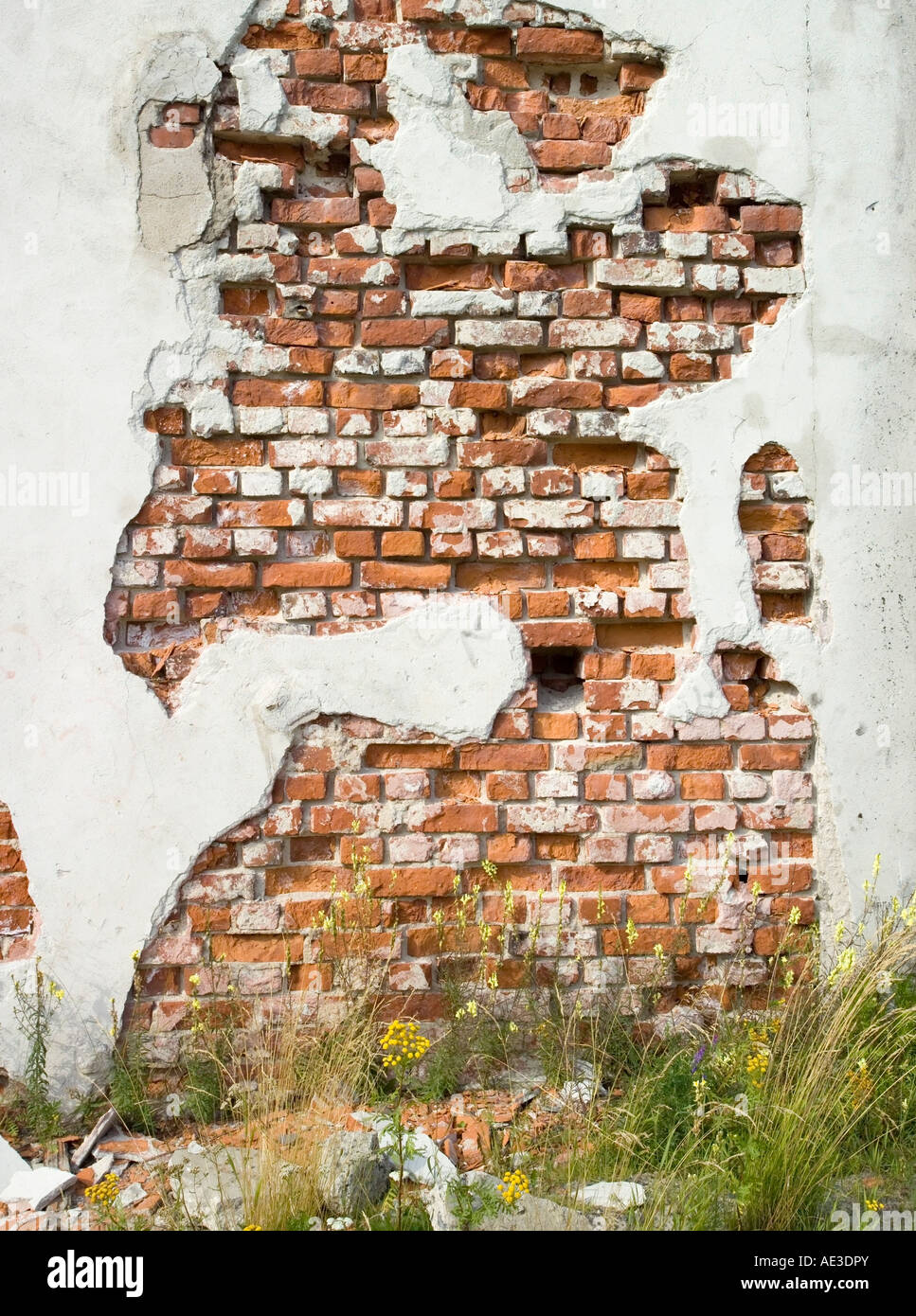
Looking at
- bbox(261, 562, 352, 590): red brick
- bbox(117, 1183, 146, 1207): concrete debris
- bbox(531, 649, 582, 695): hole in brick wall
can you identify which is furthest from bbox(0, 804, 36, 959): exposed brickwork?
bbox(531, 649, 582, 695): hole in brick wall

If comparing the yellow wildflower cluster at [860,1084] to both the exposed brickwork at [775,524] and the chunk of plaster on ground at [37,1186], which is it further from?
the chunk of plaster on ground at [37,1186]

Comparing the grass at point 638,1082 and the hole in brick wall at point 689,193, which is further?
the hole in brick wall at point 689,193

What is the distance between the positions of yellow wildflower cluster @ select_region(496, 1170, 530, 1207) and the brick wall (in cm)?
68

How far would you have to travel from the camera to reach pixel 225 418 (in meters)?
2.61

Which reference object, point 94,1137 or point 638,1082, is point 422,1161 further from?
point 94,1137

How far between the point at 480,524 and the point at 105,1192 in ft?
6.10

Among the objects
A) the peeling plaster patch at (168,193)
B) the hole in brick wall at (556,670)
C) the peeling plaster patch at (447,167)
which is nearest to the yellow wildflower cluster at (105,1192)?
the hole in brick wall at (556,670)

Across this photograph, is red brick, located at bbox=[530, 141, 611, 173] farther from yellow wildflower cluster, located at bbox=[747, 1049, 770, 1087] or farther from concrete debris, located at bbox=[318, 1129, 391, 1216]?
concrete debris, located at bbox=[318, 1129, 391, 1216]

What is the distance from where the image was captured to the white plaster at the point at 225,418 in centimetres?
255

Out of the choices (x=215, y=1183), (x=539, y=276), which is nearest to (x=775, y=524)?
(x=539, y=276)

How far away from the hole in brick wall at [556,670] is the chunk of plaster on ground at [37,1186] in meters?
1.75

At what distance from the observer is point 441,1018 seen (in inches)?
103

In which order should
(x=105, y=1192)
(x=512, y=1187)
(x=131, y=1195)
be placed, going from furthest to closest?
(x=131, y=1195)
(x=105, y=1192)
(x=512, y=1187)

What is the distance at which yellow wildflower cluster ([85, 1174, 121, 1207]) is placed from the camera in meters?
2.03
